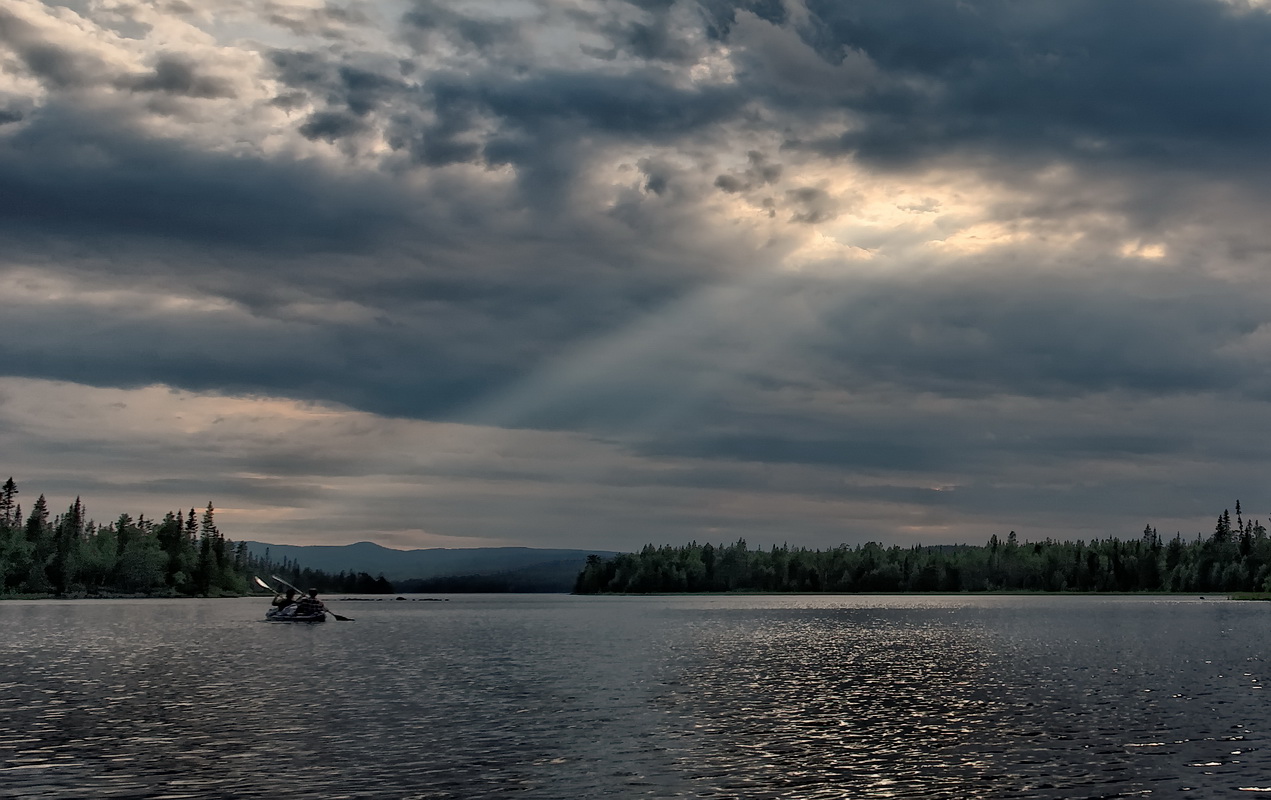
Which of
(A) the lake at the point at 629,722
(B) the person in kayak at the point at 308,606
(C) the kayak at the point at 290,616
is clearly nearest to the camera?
(A) the lake at the point at 629,722

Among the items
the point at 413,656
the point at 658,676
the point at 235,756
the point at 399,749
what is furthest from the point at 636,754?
the point at 413,656

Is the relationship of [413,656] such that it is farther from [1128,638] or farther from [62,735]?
[1128,638]

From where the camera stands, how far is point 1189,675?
84750mm

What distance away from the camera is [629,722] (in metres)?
57.7

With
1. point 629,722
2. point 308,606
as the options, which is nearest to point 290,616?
point 308,606

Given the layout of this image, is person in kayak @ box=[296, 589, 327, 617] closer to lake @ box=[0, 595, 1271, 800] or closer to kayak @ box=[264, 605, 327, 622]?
kayak @ box=[264, 605, 327, 622]

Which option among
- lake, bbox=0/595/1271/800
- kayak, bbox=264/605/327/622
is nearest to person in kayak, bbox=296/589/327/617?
kayak, bbox=264/605/327/622

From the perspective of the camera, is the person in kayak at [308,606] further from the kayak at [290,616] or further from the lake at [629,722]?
the lake at [629,722]

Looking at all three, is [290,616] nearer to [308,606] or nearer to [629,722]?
[308,606]

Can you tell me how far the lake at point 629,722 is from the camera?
41.4m

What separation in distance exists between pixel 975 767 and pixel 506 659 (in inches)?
2518

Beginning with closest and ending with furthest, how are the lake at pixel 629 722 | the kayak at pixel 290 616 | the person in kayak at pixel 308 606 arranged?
the lake at pixel 629 722
the kayak at pixel 290 616
the person in kayak at pixel 308 606

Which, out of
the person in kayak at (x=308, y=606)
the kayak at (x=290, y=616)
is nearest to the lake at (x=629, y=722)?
the kayak at (x=290, y=616)

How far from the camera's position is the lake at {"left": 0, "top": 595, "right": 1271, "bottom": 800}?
136 feet
